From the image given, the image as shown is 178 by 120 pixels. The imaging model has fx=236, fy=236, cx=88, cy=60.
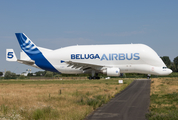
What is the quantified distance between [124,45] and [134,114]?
109 ft

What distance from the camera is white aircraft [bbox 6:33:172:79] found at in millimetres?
43094

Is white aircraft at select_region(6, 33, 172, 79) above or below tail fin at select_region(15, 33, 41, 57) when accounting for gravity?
below

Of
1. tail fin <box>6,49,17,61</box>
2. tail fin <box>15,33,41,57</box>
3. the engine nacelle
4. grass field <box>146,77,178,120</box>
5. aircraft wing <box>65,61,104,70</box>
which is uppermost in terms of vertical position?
tail fin <box>15,33,41,57</box>

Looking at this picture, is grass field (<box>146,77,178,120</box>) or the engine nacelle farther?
the engine nacelle

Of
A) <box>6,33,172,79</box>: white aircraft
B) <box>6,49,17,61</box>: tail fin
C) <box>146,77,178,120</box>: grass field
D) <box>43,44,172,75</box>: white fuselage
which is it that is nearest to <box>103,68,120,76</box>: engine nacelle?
<box>6,33,172,79</box>: white aircraft

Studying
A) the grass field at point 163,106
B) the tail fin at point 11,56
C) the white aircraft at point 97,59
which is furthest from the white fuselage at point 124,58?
the grass field at point 163,106

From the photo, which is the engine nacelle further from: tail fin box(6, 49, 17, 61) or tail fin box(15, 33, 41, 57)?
tail fin box(6, 49, 17, 61)

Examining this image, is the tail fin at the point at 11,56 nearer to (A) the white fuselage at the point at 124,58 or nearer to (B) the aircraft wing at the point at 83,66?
(A) the white fuselage at the point at 124,58

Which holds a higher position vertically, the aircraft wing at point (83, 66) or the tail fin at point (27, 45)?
the tail fin at point (27, 45)

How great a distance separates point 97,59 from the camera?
4466 centimetres

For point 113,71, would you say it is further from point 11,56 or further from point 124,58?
point 11,56

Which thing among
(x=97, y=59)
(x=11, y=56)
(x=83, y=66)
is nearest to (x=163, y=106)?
(x=83, y=66)

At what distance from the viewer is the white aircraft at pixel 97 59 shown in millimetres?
43094

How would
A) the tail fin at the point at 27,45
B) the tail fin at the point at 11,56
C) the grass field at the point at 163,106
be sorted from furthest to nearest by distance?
the tail fin at the point at 27,45 < the tail fin at the point at 11,56 < the grass field at the point at 163,106
